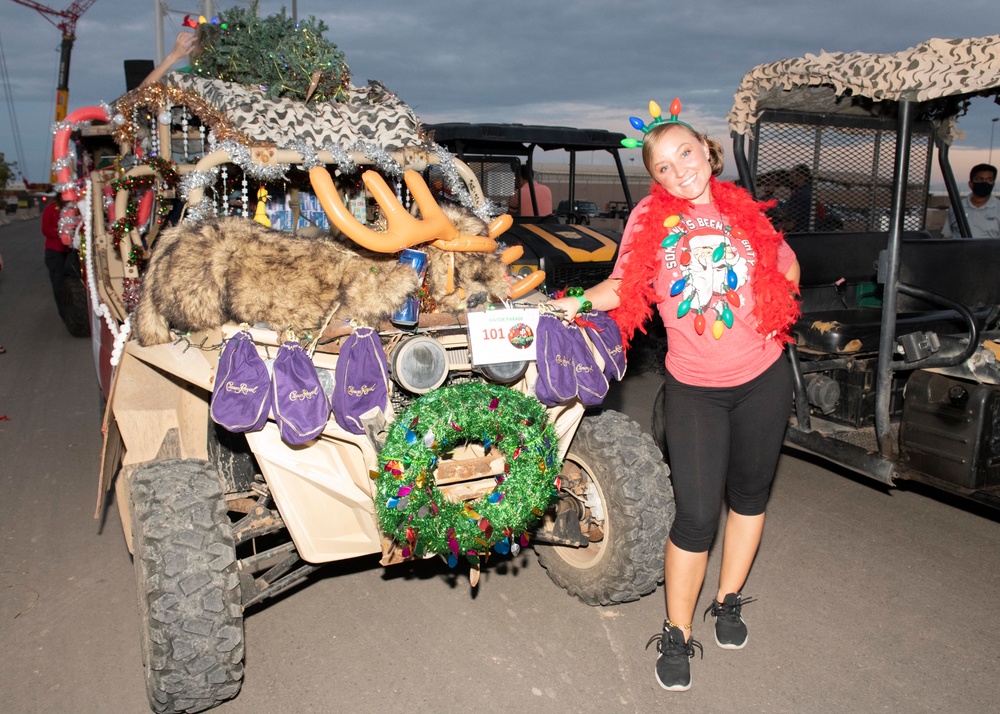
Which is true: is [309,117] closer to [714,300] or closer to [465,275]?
[465,275]

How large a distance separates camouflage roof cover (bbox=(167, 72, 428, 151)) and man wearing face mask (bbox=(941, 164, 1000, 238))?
169 inches

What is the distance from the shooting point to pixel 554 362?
10.1ft

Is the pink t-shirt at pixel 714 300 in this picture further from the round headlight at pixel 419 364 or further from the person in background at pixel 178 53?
the person in background at pixel 178 53

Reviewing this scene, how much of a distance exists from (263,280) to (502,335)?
37.4 inches

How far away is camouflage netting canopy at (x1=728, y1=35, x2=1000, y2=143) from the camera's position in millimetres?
3697

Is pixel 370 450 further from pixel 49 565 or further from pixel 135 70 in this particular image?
pixel 135 70

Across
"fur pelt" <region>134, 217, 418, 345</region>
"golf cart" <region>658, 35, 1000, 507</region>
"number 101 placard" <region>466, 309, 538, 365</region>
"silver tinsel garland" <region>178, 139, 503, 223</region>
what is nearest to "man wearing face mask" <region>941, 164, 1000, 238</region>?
"golf cart" <region>658, 35, 1000, 507</region>

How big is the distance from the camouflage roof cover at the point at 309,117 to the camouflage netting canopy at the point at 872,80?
2.04 metres

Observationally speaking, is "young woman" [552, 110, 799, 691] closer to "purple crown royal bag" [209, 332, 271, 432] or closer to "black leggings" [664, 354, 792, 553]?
"black leggings" [664, 354, 792, 553]

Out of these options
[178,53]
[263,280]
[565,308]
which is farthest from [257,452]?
[178,53]

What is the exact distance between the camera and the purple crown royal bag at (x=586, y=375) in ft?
10.4

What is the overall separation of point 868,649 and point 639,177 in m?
41.2

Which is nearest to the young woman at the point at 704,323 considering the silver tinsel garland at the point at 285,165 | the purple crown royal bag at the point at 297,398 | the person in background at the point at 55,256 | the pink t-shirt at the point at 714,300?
the pink t-shirt at the point at 714,300

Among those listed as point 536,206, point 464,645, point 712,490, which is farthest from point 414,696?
point 536,206
